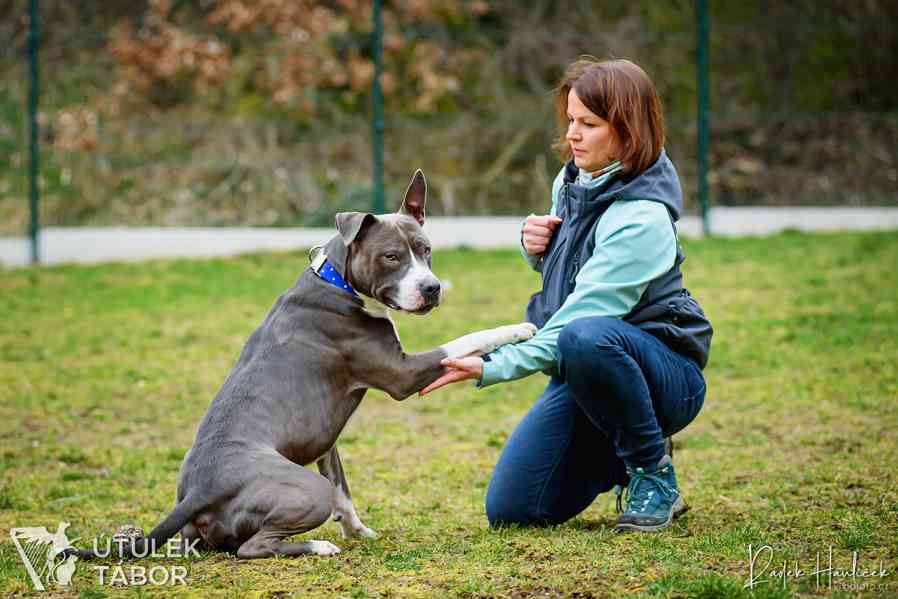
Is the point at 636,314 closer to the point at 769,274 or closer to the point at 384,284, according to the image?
the point at 384,284

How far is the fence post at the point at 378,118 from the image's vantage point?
521 inches

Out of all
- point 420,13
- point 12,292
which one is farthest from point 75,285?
point 420,13

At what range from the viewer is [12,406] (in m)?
7.67

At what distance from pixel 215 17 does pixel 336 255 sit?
10993 mm

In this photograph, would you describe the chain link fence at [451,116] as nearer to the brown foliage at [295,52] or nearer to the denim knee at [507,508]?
the brown foliage at [295,52]

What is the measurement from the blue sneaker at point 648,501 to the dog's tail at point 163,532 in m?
1.59

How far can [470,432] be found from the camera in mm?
6980

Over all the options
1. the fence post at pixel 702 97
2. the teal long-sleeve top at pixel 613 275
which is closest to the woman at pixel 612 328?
the teal long-sleeve top at pixel 613 275

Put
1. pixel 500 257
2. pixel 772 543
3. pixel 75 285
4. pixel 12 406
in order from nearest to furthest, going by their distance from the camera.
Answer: pixel 772 543
pixel 12 406
pixel 75 285
pixel 500 257

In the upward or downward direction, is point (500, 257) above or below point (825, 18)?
below

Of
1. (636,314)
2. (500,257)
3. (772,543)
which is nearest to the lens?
(772,543)

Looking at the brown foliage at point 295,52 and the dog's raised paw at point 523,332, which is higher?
the brown foliage at point 295,52

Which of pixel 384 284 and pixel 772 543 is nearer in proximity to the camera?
pixel 772 543

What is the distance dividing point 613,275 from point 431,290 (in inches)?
28.1
